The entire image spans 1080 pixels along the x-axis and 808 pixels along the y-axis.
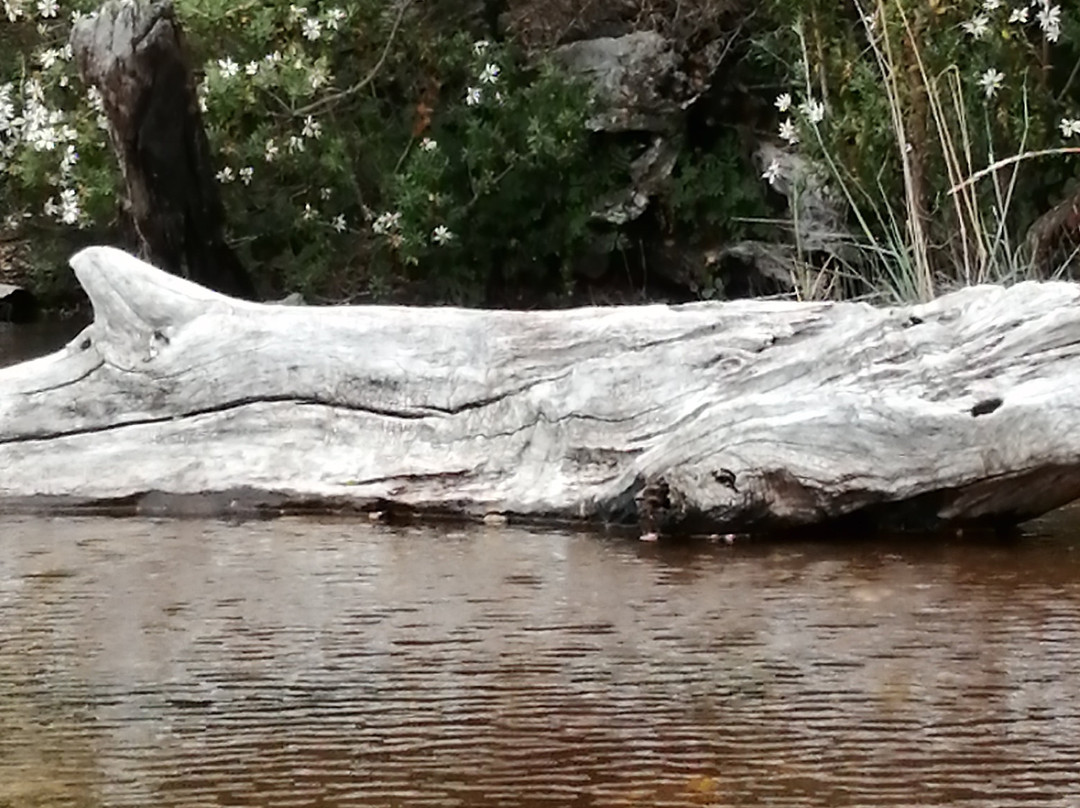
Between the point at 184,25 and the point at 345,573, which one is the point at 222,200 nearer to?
the point at 184,25

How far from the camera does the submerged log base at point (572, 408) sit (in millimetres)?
2502

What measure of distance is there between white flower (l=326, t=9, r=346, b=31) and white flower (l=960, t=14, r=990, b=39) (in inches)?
90.4

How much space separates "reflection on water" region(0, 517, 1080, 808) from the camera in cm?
137

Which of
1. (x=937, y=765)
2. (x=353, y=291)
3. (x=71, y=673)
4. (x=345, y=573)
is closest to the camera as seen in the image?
(x=937, y=765)

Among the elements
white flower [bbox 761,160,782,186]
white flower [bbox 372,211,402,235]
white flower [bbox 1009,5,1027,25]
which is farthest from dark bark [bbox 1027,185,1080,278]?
white flower [bbox 372,211,402,235]

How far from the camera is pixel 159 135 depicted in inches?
202

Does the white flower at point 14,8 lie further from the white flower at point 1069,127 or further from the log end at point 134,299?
the white flower at point 1069,127

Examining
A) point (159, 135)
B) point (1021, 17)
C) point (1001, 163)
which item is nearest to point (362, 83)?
point (159, 135)

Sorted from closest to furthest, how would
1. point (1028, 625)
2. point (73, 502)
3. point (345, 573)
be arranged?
point (1028, 625)
point (345, 573)
point (73, 502)

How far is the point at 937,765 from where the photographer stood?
1.38 metres

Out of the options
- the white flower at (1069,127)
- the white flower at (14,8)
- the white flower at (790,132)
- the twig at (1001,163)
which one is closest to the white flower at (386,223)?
the white flower at (790,132)

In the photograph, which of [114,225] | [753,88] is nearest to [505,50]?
[753,88]

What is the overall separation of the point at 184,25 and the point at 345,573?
3.79m

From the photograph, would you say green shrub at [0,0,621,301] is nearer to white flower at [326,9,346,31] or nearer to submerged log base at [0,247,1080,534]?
white flower at [326,9,346,31]
